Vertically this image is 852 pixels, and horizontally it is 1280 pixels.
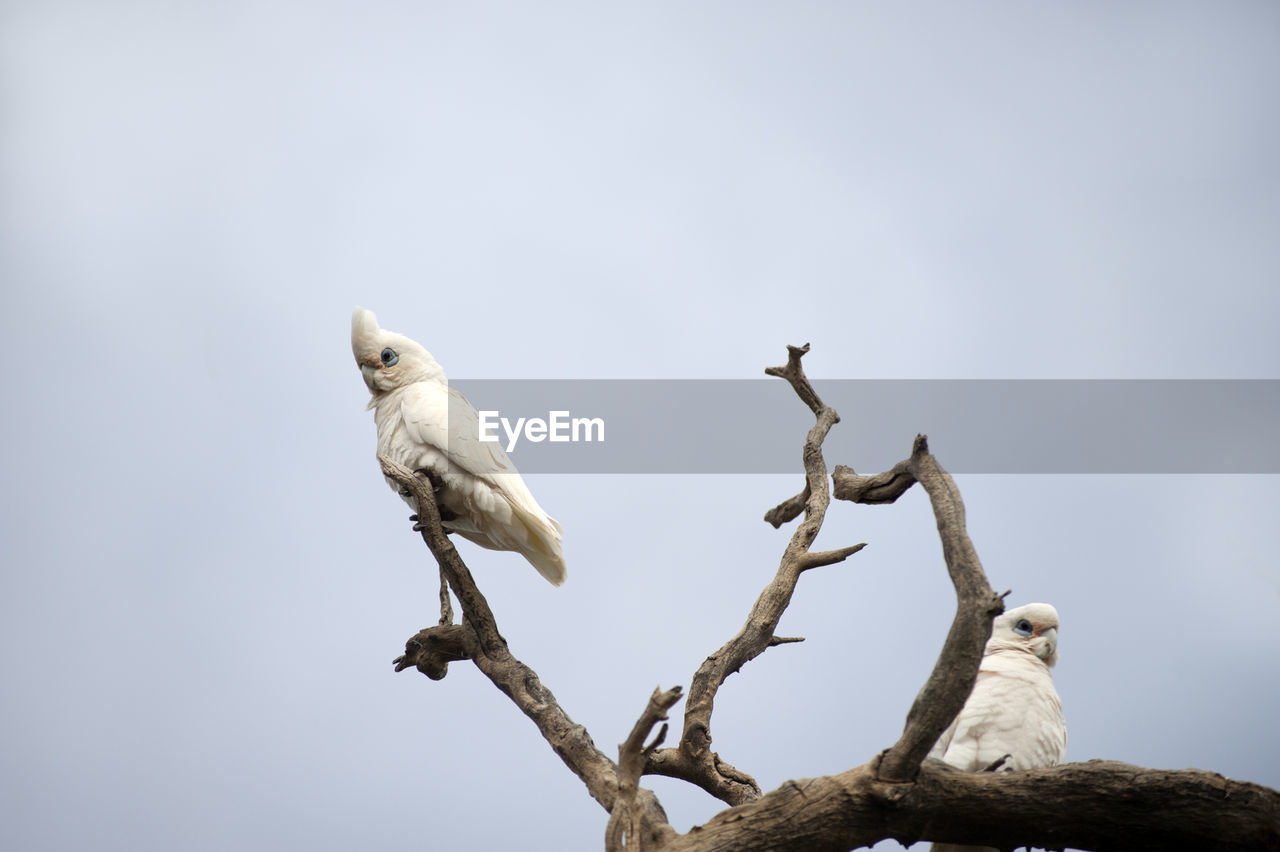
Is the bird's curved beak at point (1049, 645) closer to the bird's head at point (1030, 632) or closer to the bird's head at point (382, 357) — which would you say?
the bird's head at point (1030, 632)

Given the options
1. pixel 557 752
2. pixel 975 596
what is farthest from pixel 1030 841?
pixel 557 752

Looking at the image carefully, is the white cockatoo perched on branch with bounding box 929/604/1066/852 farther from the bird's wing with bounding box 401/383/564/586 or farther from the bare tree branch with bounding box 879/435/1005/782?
the bird's wing with bounding box 401/383/564/586

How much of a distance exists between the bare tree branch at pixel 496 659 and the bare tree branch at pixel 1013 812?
72 centimetres

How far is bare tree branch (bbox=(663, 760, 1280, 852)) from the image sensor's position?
93.8 inches

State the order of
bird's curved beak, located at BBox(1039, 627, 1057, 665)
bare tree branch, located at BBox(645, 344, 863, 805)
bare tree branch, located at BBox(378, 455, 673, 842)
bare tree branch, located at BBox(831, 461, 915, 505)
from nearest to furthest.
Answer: bare tree branch, located at BBox(831, 461, 915, 505) < bare tree branch, located at BBox(378, 455, 673, 842) < bare tree branch, located at BBox(645, 344, 863, 805) < bird's curved beak, located at BBox(1039, 627, 1057, 665)

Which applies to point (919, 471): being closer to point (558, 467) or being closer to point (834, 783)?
point (834, 783)

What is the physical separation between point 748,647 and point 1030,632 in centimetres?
132

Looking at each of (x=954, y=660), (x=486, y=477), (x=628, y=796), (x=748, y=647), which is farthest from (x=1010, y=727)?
(x=486, y=477)

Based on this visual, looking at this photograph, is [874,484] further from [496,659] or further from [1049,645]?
[496,659]

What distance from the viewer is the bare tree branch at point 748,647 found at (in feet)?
11.7

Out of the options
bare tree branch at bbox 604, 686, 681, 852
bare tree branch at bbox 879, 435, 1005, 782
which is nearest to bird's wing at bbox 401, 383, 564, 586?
bare tree branch at bbox 604, 686, 681, 852

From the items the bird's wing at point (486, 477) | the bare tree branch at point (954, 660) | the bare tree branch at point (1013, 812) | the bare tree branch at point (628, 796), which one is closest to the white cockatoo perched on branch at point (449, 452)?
the bird's wing at point (486, 477)

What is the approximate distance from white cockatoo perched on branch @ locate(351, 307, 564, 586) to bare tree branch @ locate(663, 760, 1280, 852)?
5.51ft

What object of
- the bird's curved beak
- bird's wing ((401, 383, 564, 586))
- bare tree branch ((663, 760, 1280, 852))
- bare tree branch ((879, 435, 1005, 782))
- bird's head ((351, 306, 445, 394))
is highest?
bird's head ((351, 306, 445, 394))
